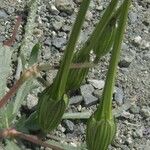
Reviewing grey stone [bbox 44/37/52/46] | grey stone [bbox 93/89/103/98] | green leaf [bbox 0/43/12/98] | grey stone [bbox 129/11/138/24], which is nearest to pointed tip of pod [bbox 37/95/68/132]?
green leaf [bbox 0/43/12/98]

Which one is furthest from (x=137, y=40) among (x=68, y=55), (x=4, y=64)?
(x=68, y=55)

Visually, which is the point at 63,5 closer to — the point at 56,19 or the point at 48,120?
the point at 56,19

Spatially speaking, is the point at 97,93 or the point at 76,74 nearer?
the point at 76,74

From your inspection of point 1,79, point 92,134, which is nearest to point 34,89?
point 1,79

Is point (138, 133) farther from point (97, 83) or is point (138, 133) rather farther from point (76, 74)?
point (76, 74)

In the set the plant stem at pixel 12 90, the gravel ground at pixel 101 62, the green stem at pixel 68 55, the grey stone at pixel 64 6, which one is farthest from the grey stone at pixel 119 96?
the plant stem at pixel 12 90
